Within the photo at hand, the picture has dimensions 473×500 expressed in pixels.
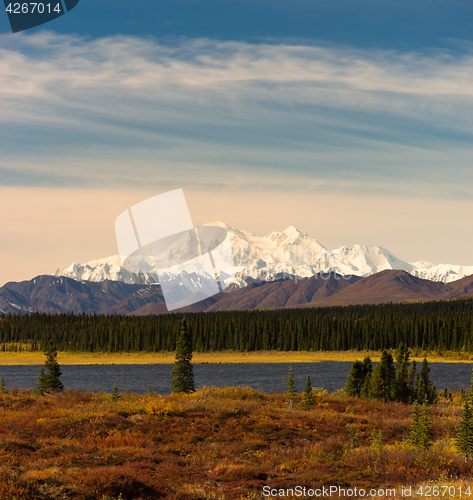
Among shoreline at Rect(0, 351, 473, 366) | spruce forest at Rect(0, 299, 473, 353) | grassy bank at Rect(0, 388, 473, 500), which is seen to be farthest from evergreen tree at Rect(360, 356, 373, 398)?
spruce forest at Rect(0, 299, 473, 353)

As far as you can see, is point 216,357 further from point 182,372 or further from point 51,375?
point 182,372

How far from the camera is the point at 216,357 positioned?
157375mm

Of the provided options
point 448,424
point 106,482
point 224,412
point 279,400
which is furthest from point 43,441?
point 448,424

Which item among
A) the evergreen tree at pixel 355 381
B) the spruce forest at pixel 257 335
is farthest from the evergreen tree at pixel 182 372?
the spruce forest at pixel 257 335

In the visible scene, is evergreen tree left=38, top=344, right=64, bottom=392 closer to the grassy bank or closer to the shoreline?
the grassy bank

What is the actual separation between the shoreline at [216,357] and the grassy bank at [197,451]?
360 ft

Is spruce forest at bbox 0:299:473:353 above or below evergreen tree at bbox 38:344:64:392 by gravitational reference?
below

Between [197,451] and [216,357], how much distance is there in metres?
136

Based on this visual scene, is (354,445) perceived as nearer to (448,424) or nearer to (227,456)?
(227,456)

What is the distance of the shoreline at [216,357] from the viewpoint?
145375 millimetres

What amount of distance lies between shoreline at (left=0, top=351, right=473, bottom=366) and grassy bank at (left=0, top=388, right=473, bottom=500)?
109685 millimetres

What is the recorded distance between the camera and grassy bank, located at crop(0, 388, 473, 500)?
17.2 metres

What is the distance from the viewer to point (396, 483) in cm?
1795

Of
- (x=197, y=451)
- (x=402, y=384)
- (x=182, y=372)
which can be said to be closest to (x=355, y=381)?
(x=402, y=384)
